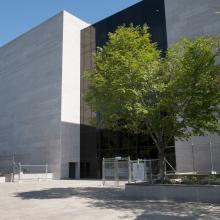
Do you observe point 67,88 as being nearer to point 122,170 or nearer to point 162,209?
point 122,170

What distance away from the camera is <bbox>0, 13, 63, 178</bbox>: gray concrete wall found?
→ 43812mm

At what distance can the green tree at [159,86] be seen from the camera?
736 inches

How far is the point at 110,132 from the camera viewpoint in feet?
130

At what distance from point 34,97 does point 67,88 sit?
642cm

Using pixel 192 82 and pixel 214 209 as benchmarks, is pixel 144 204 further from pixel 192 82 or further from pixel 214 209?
pixel 192 82

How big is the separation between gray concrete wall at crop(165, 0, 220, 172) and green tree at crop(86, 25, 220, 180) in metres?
9.79

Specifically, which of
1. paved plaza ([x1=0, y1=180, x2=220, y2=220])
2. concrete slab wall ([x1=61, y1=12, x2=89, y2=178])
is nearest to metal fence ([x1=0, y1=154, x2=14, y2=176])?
concrete slab wall ([x1=61, y1=12, x2=89, y2=178])

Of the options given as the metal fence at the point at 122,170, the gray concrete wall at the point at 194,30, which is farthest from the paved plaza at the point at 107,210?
the gray concrete wall at the point at 194,30

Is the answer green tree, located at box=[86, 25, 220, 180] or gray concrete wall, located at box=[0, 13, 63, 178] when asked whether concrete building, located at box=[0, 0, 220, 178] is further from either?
green tree, located at box=[86, 25, 220, 180]

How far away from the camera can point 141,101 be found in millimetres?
20203

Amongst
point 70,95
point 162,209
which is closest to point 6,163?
point 70,95

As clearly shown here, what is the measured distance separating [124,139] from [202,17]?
16.2 meters

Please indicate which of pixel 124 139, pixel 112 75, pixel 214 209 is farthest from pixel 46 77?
pixel 214 209

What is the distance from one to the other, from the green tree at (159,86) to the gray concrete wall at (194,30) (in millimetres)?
9790
